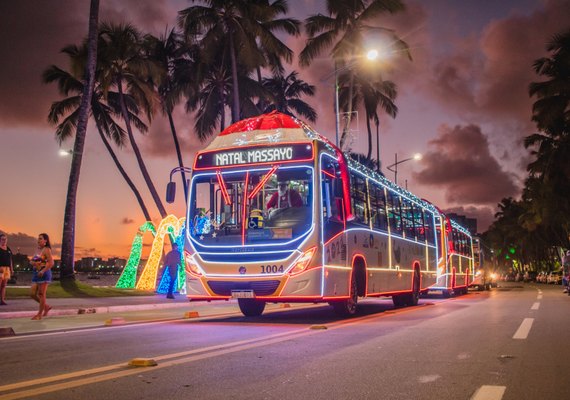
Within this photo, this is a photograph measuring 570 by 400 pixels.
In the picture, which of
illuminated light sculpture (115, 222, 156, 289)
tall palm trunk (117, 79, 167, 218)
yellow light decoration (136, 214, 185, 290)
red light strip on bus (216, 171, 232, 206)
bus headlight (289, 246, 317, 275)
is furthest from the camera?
tall palm trunk (117, 79, 167, 218)

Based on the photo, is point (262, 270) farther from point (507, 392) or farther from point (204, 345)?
point (507, 392)

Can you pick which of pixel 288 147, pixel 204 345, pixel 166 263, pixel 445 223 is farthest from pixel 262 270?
pixel 445 223

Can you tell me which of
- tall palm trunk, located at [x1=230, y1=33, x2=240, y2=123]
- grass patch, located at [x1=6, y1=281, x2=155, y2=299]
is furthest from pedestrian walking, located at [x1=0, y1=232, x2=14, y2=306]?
tall palm trunk, located at [x1=230, y1=33, x2=240, y2=123]

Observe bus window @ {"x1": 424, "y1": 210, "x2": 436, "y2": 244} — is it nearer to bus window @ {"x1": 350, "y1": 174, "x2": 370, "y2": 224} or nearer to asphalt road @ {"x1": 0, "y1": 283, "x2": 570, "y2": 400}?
bus window @ {"x1": 350, "y1": 174, "x2": 370, "y2": 224}

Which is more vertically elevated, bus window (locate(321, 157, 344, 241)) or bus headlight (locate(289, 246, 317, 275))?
bus window (locate(321, 157, 344, 241))

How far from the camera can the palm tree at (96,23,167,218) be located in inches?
1348

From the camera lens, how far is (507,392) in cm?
530

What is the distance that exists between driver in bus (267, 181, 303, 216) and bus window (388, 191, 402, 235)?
569 cm

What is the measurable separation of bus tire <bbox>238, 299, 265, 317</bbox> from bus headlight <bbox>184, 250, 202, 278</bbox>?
99.4 inches

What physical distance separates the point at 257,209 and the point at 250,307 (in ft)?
11.8

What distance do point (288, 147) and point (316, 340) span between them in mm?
4535

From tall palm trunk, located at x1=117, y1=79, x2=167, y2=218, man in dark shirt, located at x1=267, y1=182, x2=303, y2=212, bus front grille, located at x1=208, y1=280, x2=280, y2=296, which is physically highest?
tall palm trunk, located at x1=117, y1=79, x2=167, y2=218

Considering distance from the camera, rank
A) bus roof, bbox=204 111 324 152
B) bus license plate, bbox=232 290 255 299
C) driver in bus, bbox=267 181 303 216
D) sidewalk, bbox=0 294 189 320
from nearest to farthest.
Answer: bus license plate, bbox=232 290 255 299
driver in bus, bbox=267 181 303 216
bus roof, bbox=204 111 324 152
sidewalk, bbox=0 294 189 320

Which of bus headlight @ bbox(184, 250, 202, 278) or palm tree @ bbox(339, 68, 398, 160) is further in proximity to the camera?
palm tree @ bbox(339, 68, 398, 160)
